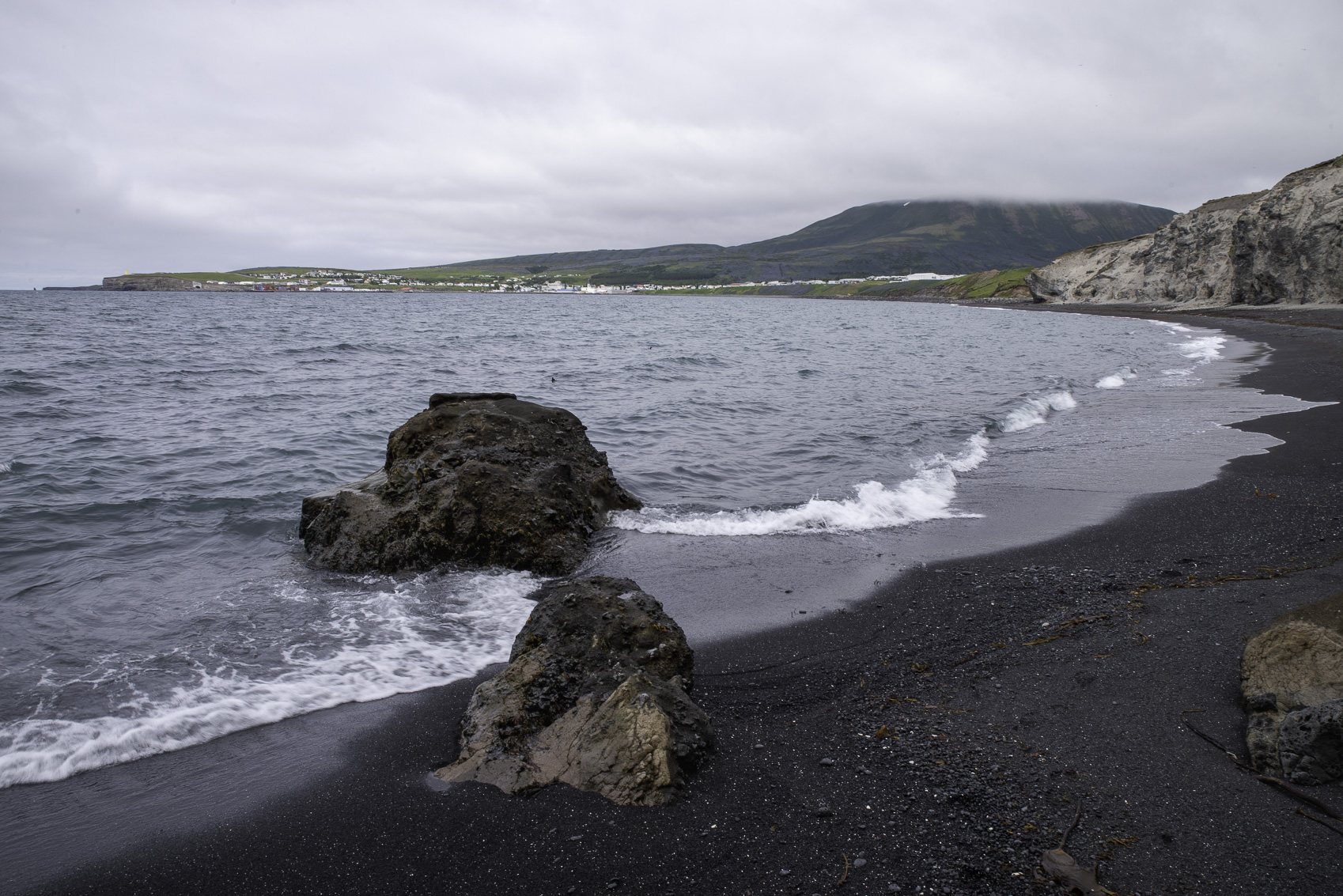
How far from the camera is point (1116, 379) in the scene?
985 inches

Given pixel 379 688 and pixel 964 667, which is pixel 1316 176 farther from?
pixel 379 688

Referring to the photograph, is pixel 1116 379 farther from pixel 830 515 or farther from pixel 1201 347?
pixel 830 515

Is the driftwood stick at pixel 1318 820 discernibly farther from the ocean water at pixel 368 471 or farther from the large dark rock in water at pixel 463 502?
the large dark rock in water at pixel 463 502

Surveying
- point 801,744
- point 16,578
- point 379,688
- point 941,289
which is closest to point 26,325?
point 16,578

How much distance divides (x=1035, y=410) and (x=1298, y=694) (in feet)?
53.4

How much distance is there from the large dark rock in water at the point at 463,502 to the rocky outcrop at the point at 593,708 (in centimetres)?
281

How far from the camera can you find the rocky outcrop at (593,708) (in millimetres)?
4250

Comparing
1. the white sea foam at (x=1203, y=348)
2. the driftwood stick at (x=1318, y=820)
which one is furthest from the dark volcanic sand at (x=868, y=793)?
the white sea foam at (x=1203, y=348)

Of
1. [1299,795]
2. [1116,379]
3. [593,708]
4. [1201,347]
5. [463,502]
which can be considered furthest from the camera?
[1201,347]

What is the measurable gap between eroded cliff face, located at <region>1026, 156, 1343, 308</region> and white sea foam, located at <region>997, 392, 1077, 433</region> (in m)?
39.5

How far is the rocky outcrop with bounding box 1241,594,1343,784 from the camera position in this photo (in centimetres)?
374

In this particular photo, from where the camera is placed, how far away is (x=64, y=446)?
46.1ft

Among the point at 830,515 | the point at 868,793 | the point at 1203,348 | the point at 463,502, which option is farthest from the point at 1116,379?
the point at 868,793

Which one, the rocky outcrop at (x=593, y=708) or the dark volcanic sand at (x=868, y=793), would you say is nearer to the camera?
the dark volcanic sand at (x=868, y=793)
